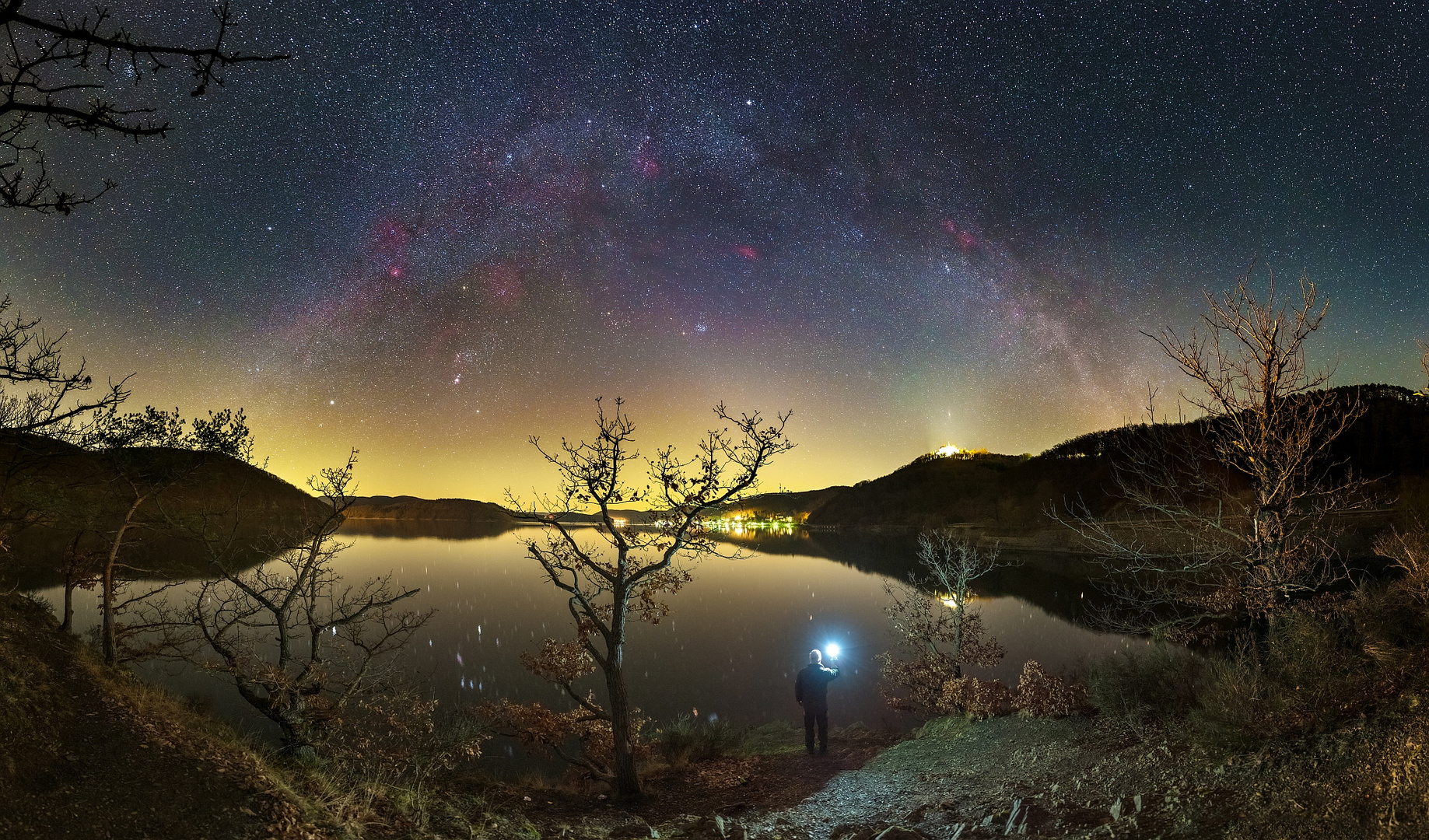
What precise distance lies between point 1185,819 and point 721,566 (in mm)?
87573

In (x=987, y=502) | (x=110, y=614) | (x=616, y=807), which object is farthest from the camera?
(x=987, y=502)

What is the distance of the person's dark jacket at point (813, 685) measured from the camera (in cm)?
1609

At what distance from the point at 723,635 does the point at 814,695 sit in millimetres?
25548

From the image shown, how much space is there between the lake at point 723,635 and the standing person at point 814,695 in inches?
231

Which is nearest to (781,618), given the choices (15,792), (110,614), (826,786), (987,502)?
(826,786)

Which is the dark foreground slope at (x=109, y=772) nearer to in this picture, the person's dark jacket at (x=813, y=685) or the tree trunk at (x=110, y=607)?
the tree trunk at (x=110, y=607)

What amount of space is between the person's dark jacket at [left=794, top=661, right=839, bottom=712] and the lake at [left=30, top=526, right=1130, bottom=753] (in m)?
6.32

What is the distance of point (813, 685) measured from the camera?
16.2 m

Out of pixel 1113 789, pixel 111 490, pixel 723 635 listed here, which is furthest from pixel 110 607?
pixel 723 635

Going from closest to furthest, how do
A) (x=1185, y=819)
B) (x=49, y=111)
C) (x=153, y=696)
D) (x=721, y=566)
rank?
(x=49, y=111) < (x=1185, y=819) < (x=153, y=696) < (x=721, y=566)

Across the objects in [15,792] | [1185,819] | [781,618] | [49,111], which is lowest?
[781,618]

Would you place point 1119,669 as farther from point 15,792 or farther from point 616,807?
point 15,792

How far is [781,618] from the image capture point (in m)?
47.3

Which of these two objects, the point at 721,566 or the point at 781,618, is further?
the point at 721,566
